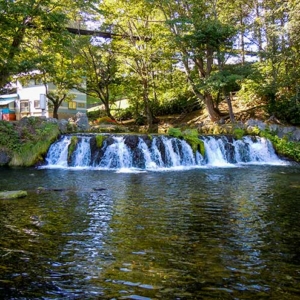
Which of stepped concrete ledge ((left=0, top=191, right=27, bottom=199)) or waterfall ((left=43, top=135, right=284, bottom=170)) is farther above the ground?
waterfall ((left=43, top=135, right=284, bottom=170))

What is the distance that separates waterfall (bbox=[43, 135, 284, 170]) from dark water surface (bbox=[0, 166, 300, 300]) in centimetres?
646

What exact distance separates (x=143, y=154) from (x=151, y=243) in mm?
12047

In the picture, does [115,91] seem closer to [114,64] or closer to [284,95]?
[114,64]

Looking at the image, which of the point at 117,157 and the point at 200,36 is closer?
the point at 117,157

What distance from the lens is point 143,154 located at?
1753 cm

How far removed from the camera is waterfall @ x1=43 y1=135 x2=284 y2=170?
17.2m

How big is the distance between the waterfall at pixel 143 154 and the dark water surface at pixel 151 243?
6455 millimetres

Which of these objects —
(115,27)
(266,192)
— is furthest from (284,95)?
(266,192)

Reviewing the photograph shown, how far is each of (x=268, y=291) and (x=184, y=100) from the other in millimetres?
28421

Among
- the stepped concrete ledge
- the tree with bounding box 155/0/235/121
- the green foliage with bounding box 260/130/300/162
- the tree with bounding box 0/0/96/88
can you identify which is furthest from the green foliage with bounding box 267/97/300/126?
the stepped concrete ledge

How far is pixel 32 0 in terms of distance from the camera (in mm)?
15281

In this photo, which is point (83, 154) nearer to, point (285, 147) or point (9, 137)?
point (9, 137)

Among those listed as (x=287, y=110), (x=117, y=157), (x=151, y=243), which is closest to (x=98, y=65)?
(x=117, y=157)

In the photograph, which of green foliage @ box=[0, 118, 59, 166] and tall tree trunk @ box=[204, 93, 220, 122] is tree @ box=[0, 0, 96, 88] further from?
tall tree trunk @ box=[204, 93, 220, 122]
